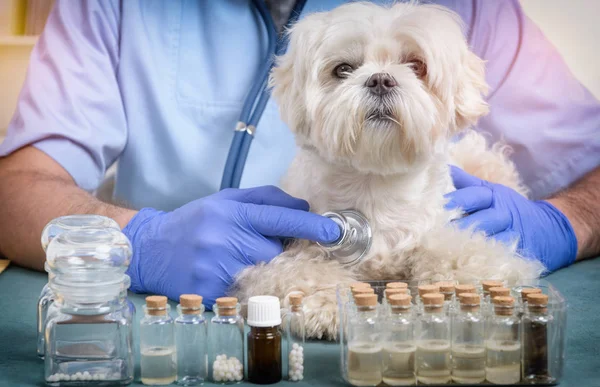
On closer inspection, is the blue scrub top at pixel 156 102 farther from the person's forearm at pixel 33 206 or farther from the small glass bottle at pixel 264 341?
the small glass bottle at pixel 264 341

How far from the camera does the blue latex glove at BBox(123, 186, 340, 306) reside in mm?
1381

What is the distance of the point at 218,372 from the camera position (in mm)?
1019

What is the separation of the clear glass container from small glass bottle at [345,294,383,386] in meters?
0.30

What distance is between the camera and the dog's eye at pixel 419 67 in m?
1.36

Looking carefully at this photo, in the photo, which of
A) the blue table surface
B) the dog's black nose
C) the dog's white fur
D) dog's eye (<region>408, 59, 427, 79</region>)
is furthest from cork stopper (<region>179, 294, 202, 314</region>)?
dog's eye (<region>408, 59, 427, 79</region>)

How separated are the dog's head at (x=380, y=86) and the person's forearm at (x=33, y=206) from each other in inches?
21.9

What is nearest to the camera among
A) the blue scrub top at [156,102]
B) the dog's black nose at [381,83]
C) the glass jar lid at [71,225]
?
the glass jar lid at [71,225]

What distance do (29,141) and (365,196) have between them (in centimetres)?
95

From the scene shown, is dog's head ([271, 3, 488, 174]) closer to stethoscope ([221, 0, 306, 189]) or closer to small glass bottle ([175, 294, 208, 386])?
stethoscope ([221, 0, 306, 189])

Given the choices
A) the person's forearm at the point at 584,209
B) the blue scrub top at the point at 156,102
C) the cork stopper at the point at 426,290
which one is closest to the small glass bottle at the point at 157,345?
the cork stopper at the point at 426,290

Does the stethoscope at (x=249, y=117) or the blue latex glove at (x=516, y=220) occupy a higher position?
the stethoscope at (x=249, y=117)

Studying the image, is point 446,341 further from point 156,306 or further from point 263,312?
point 156,306

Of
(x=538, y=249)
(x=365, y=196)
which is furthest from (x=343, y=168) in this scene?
(x=538, y=249)

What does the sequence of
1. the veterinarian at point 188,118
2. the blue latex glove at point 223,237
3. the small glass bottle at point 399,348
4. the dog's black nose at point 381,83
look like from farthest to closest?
the veterinarian at point 188,118 → the blue latex glove at point 223,237 → the dog's black nose at point 381,83 → the small glass bottle at point 399,348
